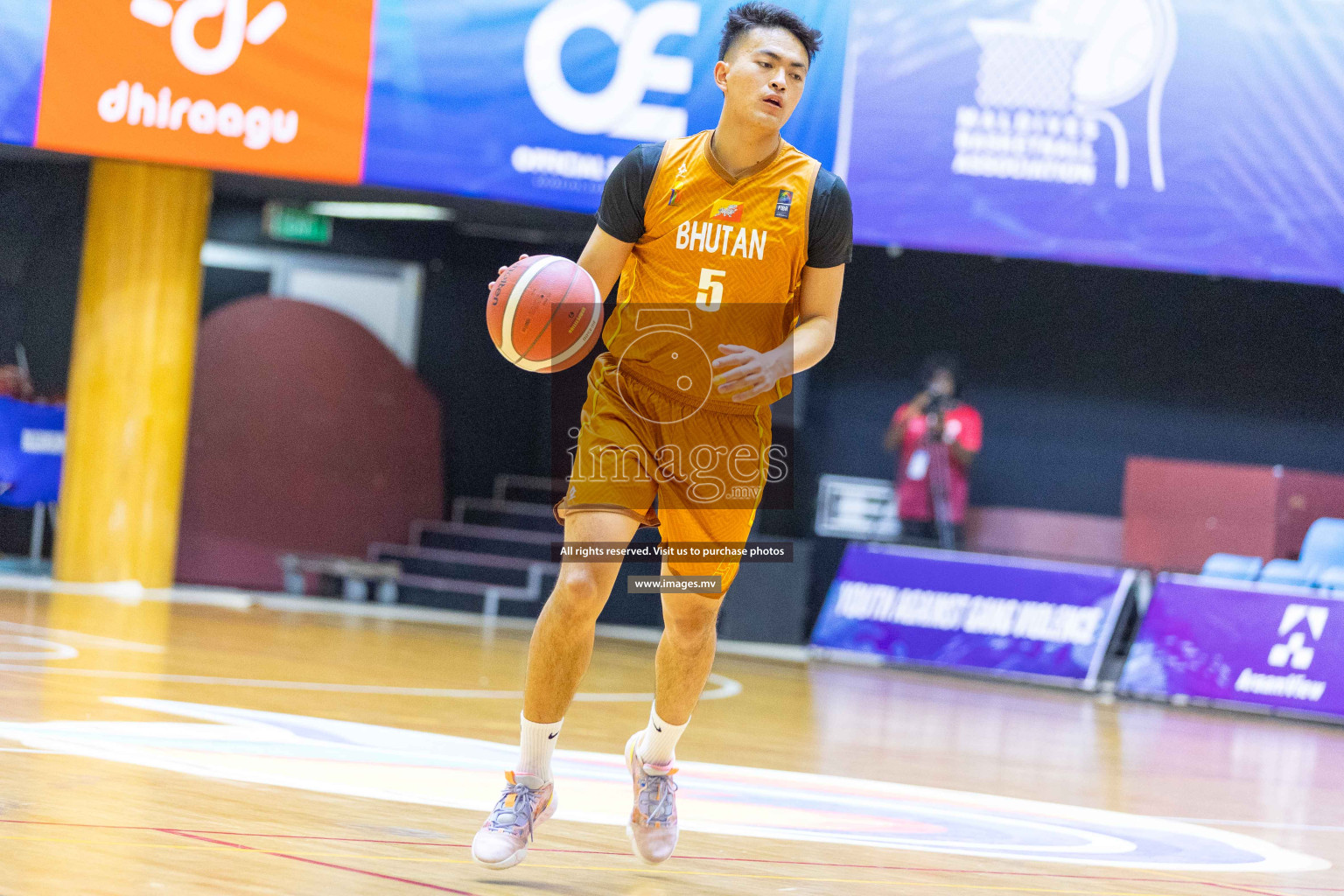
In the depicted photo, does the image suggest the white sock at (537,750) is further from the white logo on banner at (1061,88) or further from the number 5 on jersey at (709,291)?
the white logo on banner at (1061,88)

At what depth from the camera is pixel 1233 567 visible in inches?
434

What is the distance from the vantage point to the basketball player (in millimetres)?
3574

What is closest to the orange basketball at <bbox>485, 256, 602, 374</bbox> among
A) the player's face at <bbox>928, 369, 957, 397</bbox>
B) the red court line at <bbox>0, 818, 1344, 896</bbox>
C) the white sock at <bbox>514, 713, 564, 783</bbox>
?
the white sock at <bbox>514, 713, 564, 783</bbox>

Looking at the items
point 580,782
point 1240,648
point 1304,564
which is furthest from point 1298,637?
point 580,782

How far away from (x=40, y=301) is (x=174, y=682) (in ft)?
26.4

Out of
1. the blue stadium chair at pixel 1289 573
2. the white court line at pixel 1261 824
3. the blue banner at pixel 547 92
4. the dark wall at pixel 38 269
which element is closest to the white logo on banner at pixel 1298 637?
the blue stadium chair at pixel 1289 573

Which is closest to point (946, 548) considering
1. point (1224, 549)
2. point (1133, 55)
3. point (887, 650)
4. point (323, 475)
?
point (887, 650)

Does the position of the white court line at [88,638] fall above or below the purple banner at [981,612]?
below

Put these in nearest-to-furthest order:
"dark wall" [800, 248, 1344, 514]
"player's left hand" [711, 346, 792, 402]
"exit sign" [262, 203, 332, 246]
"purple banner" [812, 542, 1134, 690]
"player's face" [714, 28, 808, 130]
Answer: "player's left hand" [711, 346, 792, 402]
"player's face" [714, 28, 808, 130]
"purple banner" [812, 542, 1134, 690]
"dark wall" [800, 248, 1344, 514]
"exit sign" [262, 203, 332, 246]

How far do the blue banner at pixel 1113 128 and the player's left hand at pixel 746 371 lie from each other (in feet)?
23.6

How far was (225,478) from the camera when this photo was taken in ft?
44.2

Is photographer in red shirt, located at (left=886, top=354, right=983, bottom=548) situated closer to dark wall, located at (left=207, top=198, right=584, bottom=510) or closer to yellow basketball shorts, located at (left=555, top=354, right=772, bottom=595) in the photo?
dark wall, located at (left=207, top=198, right=584, bottom=510)

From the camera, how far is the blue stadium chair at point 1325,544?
10984 mm

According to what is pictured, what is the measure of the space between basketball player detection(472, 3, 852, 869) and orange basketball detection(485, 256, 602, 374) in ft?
0.40
